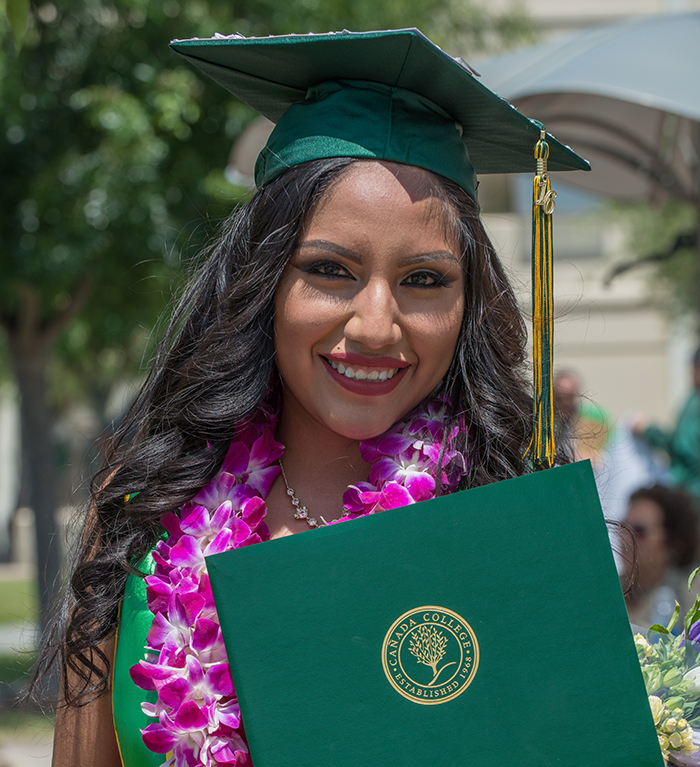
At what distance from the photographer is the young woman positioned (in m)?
1.46

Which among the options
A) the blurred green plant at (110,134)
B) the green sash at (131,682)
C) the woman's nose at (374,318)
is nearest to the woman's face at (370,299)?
the woman's nose at (374,318)

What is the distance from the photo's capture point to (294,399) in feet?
5.60

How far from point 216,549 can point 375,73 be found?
0.77 metres

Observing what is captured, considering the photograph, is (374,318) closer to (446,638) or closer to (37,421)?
(446,638)

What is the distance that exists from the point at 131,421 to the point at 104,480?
12 cm

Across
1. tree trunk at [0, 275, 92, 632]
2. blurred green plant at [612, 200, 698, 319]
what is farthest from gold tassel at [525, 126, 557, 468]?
blurred green plant at [612, 200, 698, 319]

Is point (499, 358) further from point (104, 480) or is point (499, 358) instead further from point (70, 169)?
point (70, 169)

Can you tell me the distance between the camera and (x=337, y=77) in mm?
1512

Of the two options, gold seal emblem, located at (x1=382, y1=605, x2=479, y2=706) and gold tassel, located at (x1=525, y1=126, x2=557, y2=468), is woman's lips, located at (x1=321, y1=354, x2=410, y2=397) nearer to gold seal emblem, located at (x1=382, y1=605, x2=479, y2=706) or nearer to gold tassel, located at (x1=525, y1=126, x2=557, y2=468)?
gold tassel, located at (x1=525, y1=126, x2=557, y2=468)

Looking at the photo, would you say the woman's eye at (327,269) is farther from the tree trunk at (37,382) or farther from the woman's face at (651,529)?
the tree trunk at (37,382)

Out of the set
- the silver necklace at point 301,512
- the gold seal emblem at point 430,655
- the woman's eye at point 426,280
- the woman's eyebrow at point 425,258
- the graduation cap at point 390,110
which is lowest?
the gold seal emblem at point 430,655

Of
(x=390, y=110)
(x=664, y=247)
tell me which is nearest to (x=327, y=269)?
(x=390, y=110)

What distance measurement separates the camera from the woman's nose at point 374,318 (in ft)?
4.71

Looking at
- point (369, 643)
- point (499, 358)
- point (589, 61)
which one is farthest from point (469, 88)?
point (589, 61)
